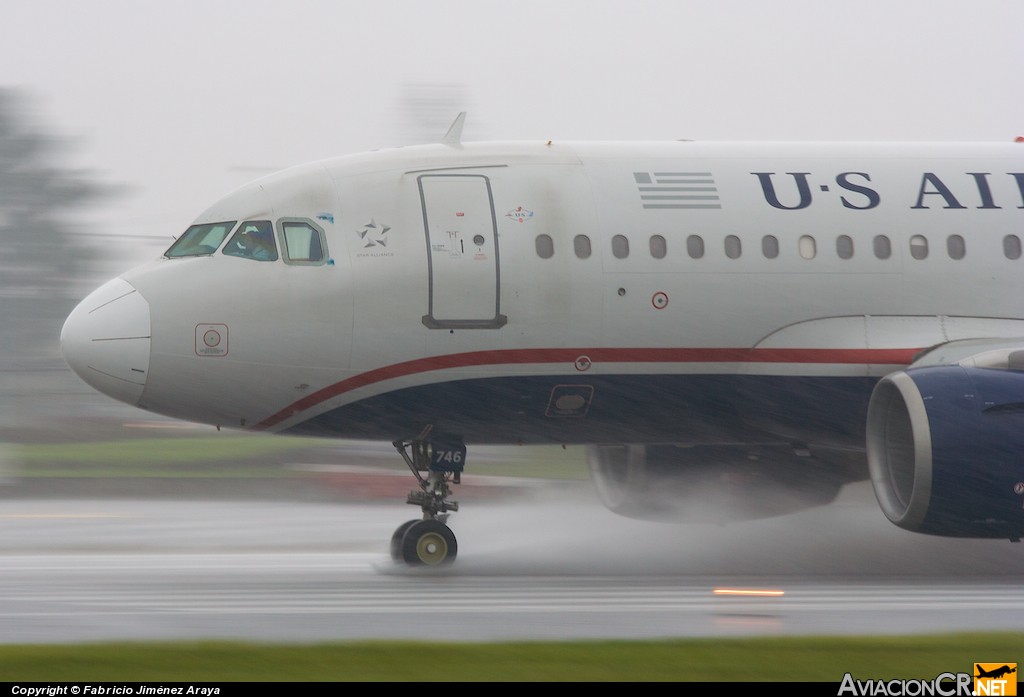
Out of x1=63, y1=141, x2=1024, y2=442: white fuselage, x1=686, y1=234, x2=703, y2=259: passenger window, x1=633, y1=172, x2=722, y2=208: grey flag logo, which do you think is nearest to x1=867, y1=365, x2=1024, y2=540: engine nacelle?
x1=63, y1=141, x2=1024, y2=442: white fuselage

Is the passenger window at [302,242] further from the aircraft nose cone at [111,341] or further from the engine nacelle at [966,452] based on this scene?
the engine nacelle at [966,452]

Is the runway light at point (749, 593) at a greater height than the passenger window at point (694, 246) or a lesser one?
lesser

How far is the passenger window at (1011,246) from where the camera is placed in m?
13.7

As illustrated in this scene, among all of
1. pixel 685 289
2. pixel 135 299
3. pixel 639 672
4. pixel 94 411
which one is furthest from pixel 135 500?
pixel 94 411

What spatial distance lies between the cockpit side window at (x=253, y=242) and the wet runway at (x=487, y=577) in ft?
9.14

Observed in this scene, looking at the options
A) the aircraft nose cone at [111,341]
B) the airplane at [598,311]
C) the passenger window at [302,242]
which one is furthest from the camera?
the passenger window at [302,242]

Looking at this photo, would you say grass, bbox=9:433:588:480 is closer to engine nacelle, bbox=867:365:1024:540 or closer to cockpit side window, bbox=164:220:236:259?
cockpit side window, bbox=164:220:236:259

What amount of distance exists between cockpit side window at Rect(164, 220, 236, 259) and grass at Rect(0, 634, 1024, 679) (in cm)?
520

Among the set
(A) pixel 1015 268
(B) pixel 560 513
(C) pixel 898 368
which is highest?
(A) pixel 1015 268

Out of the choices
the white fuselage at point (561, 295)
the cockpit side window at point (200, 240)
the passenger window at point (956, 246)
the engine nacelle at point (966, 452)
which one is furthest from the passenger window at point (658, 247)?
the cockpit side window at point (200, 240)

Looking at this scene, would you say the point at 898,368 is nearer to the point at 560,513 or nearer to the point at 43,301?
the point at 560,513

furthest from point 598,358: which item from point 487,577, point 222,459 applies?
point 222,459

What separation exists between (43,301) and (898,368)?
58.8 meters

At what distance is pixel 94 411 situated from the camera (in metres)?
55.2
